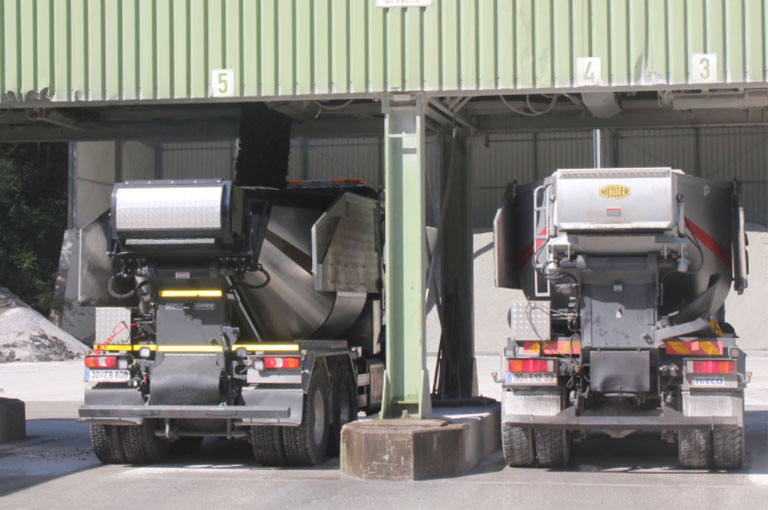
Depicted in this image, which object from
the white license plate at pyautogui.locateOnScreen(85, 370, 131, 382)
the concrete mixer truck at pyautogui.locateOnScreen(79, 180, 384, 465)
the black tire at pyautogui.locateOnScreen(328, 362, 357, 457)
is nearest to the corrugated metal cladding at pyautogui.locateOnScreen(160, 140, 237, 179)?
the black tire at pyautogui.locateOnScreen(328, 362, 357, 457)

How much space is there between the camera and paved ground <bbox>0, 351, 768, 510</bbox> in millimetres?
9539

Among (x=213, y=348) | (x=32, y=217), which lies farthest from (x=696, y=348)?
(x=32, y=217)

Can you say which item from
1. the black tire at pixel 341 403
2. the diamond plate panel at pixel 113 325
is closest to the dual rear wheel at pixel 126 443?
the diamond plate panel at pixel 113 325

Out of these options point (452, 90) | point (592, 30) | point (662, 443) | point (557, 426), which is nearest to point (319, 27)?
point (452, 90)

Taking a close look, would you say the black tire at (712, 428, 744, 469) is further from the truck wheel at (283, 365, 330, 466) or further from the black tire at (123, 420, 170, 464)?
the black tire at (123, 420, 170, 464)

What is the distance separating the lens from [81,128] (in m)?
16.0

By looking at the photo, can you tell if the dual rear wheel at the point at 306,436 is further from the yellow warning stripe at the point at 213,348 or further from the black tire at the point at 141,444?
the black tire at the point at 141,444

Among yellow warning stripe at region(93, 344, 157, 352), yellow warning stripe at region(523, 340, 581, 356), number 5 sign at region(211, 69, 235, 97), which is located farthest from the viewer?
number 5 sign at region(211, 69, 235, 97)

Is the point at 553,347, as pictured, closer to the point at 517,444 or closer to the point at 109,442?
the point at 517,444

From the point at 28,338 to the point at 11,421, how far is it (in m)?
21.0

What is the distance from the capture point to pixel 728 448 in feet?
35.9

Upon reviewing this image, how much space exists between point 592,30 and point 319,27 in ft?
9.27

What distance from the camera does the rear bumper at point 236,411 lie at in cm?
1116

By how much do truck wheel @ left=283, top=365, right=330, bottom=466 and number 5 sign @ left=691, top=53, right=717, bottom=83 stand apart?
493cm
